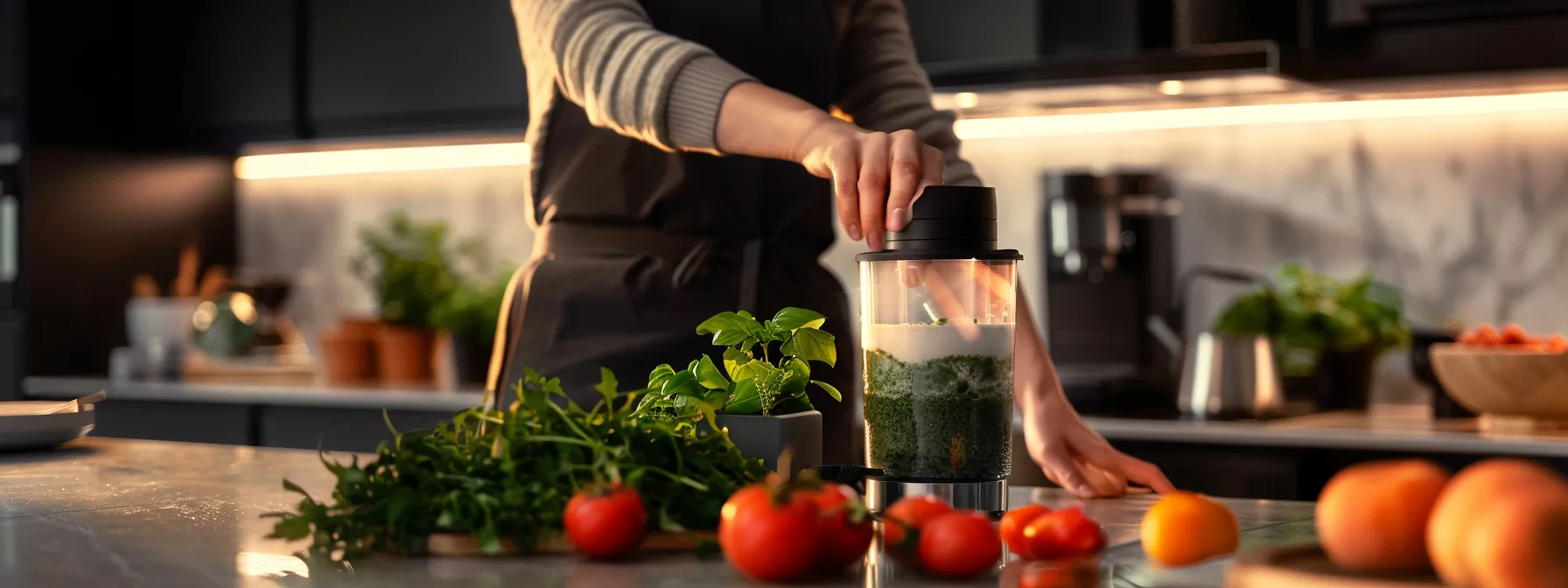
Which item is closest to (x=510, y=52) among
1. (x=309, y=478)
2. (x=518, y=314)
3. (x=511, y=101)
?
(x=511, y=101)

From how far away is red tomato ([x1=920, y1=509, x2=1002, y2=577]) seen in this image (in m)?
0.76

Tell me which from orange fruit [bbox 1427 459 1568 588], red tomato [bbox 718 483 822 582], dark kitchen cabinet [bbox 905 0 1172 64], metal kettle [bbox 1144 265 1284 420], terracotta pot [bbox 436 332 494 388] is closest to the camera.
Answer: orange fruit [bbox 1427 459 1568 588]

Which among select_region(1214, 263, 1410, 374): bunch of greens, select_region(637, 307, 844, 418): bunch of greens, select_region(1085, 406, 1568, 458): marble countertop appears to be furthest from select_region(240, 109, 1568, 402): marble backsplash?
select_region(637, 307, 844, 418): bunch of greens

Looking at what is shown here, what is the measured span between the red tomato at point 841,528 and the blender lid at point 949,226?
21cm

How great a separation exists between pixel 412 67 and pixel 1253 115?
178 cm

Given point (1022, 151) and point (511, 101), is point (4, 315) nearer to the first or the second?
point (511, 101)

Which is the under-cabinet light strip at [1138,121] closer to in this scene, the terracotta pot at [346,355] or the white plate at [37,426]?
the terracotta pot at [346,355]

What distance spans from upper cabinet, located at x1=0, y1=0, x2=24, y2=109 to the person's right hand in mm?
3087

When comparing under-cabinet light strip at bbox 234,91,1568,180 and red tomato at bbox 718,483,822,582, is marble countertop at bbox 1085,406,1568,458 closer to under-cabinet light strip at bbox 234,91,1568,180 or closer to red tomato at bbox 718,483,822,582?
under-cabinet light strip at bbox 234,91,1568,180

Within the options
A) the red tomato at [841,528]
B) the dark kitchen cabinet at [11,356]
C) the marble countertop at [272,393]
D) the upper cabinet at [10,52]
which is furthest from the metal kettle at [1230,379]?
the upper cabinet at [10,52]

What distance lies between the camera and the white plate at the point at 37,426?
1478mm

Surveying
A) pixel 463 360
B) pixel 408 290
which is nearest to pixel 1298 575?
pixel 463 360

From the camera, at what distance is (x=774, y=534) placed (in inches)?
29.2

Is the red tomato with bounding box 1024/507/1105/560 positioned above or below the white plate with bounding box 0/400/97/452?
below
